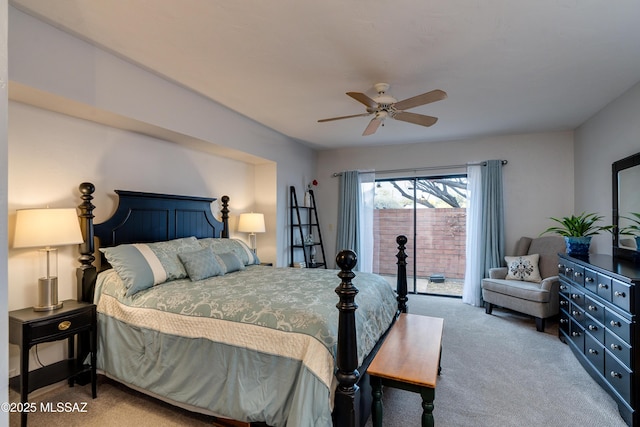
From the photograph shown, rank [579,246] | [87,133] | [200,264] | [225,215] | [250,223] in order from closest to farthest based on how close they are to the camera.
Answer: [87,133], [200,264], [579,246], [225,215], [250,223]

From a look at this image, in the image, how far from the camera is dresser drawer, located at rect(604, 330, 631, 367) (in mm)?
2072

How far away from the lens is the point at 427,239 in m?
5.51

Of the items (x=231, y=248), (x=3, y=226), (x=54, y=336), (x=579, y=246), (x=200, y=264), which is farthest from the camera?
(x=231, y=248)

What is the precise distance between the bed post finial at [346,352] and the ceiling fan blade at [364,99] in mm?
1441

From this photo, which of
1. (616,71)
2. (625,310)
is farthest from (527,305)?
(616,71)

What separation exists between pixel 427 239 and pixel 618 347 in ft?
11.0

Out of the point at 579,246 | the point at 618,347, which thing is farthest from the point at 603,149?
the point at 618,347

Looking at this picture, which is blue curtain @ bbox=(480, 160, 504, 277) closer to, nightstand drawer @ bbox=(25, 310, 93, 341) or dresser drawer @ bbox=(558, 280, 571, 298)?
dresser drawer @ bbox=(558, 280, 571, 298)

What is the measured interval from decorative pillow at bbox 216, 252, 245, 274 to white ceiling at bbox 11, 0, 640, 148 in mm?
1717

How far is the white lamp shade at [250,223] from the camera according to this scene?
14.3 ft

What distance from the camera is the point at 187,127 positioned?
3244 mm

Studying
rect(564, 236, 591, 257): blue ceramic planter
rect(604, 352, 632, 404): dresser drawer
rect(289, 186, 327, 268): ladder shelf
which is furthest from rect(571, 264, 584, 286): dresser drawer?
rect(289, 186, 327, 268): ladder shelf

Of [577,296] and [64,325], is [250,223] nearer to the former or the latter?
[64,325]

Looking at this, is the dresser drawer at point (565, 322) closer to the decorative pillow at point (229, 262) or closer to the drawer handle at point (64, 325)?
the decorative pillow at point (229, 262)
